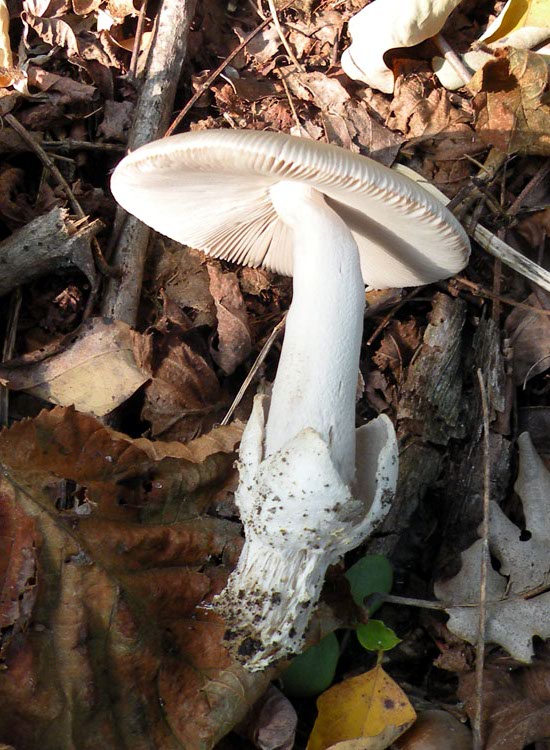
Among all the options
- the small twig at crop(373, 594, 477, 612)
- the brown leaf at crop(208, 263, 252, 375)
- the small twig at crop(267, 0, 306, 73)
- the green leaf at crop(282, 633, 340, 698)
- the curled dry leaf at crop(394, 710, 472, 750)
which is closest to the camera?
the curled dry leaf at crop(394, 710, 472, 750)

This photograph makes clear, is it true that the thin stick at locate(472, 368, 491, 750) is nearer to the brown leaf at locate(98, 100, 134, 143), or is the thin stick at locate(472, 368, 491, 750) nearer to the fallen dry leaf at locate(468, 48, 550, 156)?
the fallen dry leaf at locate(468, 48, 550, 156)

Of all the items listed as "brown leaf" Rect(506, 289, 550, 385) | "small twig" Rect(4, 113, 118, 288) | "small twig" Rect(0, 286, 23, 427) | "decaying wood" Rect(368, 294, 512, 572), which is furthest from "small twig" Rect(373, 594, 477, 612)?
"small twig" Rect(4, 113, 118, 288)

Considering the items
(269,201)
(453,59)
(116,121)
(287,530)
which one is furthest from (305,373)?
(453,59)

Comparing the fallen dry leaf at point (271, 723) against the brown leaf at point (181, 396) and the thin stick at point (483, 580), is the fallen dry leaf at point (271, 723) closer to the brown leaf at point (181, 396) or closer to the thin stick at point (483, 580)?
the thin stick at point (483, 580)

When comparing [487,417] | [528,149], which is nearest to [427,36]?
[528,149]

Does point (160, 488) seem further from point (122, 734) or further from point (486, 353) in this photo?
point (486, 353)

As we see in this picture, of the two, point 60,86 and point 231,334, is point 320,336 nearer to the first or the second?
point 231,334
